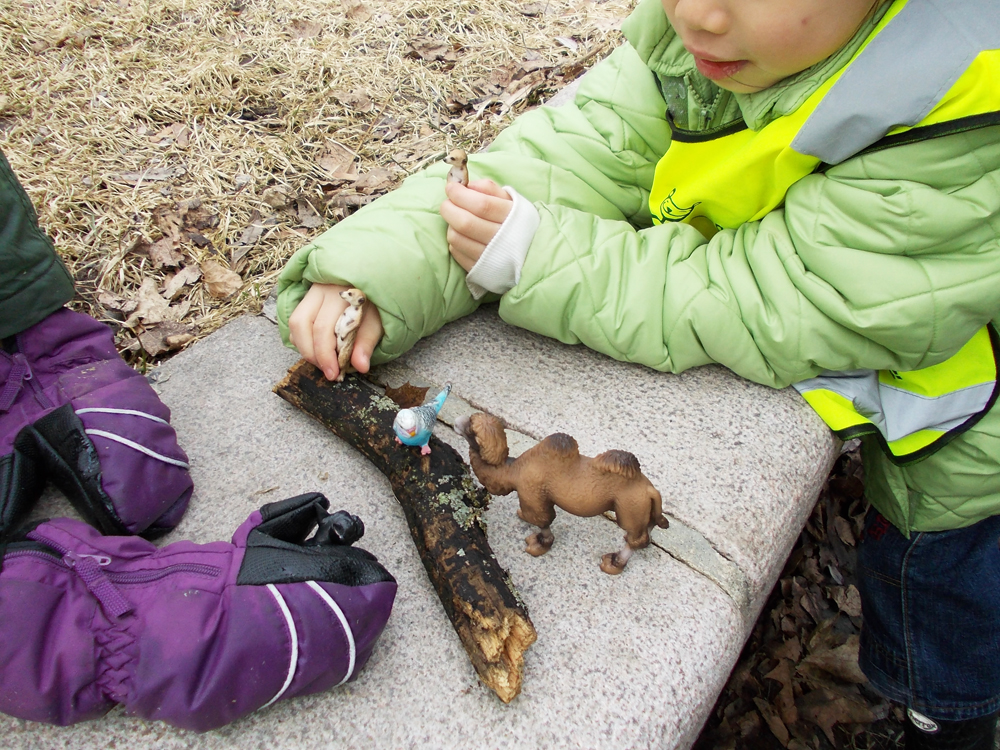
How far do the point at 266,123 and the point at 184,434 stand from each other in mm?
2251

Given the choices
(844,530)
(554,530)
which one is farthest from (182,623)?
(844,530)

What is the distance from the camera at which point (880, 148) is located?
155 centimetres

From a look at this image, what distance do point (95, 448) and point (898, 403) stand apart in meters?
2.16

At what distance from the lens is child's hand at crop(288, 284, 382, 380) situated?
187cm

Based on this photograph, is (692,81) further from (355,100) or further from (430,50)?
(430,50)

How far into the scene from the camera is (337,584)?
1.42 m

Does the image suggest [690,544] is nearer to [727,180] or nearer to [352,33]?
[727,180]

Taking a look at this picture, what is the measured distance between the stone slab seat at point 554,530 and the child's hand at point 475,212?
390 mm

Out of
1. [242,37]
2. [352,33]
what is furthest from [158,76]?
[352,33]

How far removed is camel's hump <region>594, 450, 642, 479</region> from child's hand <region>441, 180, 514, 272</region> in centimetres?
78

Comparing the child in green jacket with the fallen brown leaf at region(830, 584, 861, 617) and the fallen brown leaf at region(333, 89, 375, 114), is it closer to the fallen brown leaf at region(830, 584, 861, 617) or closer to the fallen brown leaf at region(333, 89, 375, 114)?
the fallen brown leaf at region(830, 584, 861, 617)

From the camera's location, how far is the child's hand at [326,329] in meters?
1.87

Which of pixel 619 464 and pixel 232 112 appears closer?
pixel 619 464

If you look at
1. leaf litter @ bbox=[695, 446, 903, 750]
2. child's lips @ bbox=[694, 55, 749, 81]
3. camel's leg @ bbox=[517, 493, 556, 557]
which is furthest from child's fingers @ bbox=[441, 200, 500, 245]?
leaf litter @ bbox=[695, 446, 903, 750]
